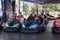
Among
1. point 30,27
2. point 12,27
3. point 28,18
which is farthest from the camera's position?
point 28,18

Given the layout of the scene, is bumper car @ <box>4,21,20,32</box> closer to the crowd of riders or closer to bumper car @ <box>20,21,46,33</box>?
the crowd of riders

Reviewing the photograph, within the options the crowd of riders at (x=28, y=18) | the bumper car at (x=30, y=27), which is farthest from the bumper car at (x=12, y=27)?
the bumper car at (x=30, y=27)

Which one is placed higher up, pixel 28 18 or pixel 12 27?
pixel 28 18

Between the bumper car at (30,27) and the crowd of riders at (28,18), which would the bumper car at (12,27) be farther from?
the bumper car at (30,27)

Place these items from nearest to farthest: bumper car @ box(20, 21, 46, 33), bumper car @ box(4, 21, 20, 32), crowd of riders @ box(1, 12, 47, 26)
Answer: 1. bumper car @ box(20, 21, 46, 33)
2. bumper car @ box(4, 21, 20, 32)
3. crowd of riders @ box(1, 12, 47, 26)

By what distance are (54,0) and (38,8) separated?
3.35 feet

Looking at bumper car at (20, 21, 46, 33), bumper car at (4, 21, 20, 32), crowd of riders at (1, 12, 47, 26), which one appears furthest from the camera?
crowd of riders at (1, 12, 47, 26)

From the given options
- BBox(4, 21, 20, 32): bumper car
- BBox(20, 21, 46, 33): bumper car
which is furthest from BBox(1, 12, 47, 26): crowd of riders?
BBox(20, 21, 46, 33): bumper car

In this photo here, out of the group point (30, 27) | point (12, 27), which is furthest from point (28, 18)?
point (12, 27)

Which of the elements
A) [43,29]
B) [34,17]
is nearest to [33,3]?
[34,17]

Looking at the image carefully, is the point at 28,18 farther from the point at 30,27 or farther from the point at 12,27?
the point at 12,27

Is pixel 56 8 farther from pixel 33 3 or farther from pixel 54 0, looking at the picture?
pixel 33 3

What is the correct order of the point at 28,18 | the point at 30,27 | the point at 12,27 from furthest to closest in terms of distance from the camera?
the point at 28,18 → the point at 12,27 → the point at 30,27

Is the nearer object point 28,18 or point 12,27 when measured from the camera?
point 12,27
